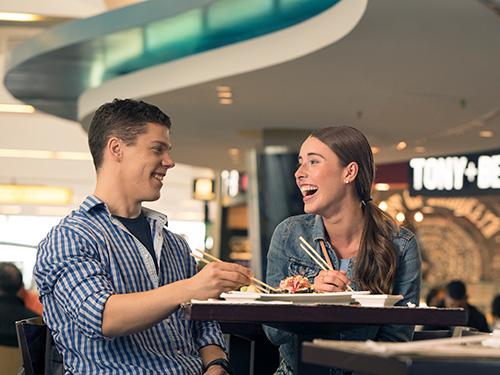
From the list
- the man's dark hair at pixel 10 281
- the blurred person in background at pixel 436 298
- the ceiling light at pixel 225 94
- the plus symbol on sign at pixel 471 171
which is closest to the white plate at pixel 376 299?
the man's dark hair at pixel 10 281

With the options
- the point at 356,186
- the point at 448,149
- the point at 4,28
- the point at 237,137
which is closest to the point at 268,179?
the point at 237,137

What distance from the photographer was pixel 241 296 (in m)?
3.01

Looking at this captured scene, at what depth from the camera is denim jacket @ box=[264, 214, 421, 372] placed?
351 centimetres

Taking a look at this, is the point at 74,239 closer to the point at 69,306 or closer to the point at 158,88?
the point at 69,306

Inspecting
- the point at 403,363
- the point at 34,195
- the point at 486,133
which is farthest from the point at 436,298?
the point at 34,195

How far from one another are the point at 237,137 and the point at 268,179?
3.85ft

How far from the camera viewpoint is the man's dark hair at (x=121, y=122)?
3.52 metres

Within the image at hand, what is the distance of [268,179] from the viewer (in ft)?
46.9

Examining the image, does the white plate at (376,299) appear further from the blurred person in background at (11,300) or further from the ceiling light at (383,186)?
the ceiling light at (383,186)

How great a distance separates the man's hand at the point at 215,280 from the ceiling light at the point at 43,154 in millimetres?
21459

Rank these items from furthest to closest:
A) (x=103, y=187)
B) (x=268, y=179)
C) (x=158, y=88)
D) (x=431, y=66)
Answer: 1. (x=268, y=179)
2. (x=158, y=88)
3. (x=431, y=66)
4. (x=103, y=187)

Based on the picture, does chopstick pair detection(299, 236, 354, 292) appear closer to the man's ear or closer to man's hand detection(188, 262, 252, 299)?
man's hand detection(188, 262, 252, 299)

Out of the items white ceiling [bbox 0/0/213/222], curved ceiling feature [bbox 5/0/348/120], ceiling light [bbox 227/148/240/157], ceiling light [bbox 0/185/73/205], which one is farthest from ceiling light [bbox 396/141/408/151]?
ceiling light [bbox 0/185/73/205]

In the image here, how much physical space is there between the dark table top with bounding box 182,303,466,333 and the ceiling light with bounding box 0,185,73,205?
81.9ft
